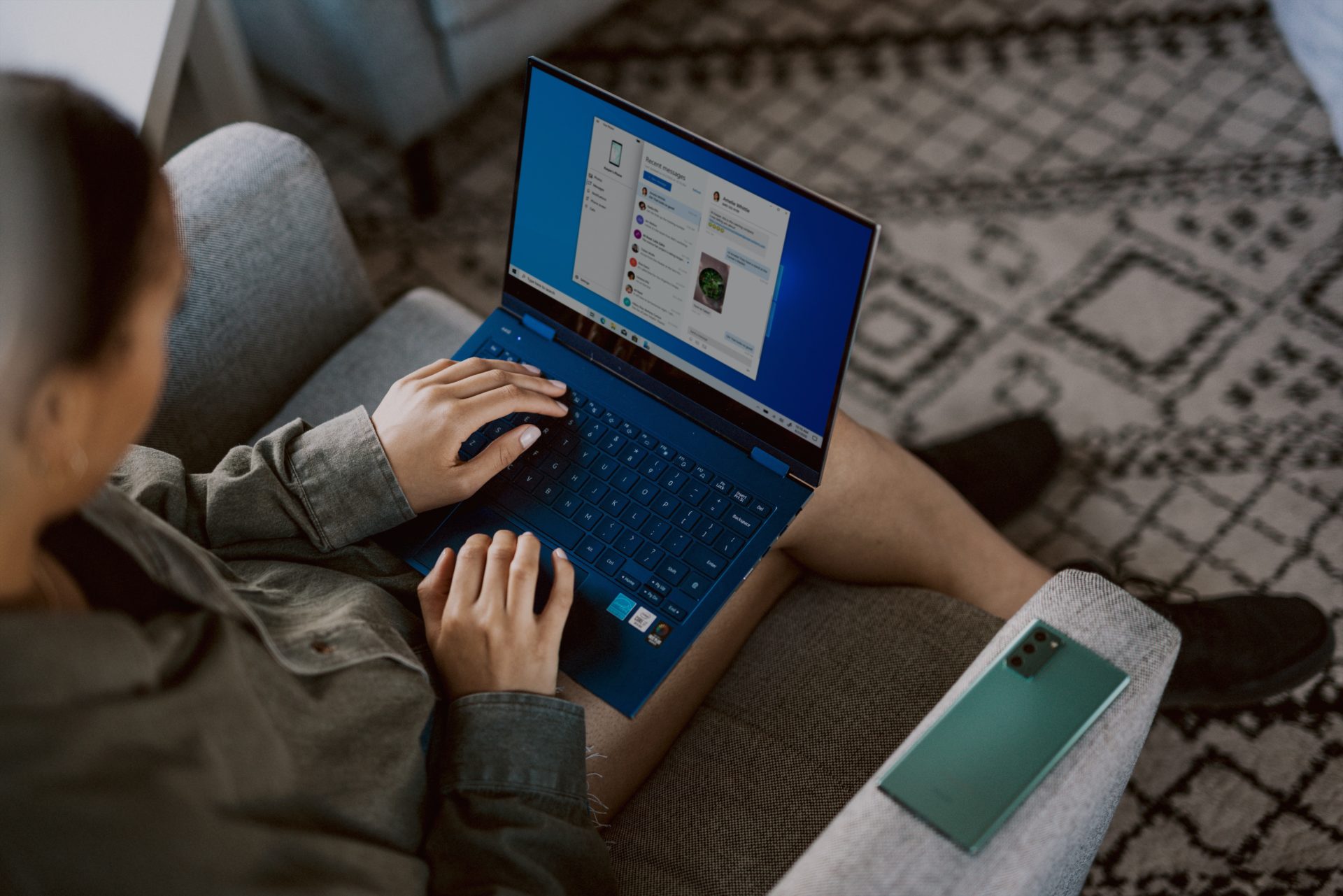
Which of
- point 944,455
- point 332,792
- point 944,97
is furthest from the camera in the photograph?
point 944,97

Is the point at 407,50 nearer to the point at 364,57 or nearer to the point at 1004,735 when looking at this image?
the point at 364,57

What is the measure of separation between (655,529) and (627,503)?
4cm

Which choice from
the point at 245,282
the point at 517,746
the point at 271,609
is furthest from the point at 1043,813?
the point at 245,282

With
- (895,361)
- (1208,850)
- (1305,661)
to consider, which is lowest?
(1208,850)

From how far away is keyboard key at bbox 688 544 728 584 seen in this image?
2.80ft

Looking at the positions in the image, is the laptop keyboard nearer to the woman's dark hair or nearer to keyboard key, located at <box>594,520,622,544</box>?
keyboard key, located at <box>594,520,622,544</box>

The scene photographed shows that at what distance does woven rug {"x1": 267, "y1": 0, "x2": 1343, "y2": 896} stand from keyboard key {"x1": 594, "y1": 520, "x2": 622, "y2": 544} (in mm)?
707

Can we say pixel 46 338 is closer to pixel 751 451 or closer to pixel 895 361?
pixel 751 451

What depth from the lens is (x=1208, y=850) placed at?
1.15 meters

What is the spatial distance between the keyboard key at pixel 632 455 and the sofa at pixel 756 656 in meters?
0.21

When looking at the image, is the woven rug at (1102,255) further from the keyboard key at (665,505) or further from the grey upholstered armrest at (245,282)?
the keyboard key at (665,505)

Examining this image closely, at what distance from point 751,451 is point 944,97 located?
1267 millimetres

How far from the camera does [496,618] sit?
A: 780mm

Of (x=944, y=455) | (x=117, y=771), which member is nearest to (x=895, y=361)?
(x=944, y=455)
